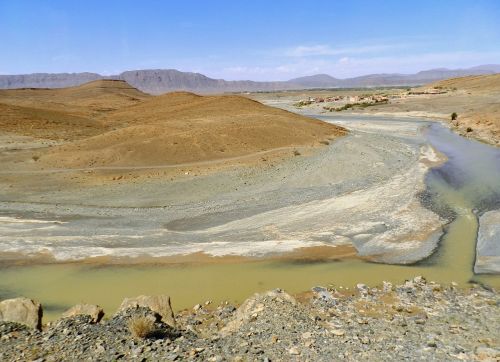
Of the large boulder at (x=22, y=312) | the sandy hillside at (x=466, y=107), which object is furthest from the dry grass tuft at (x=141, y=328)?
the sandy hillside at (x=466, y=107)

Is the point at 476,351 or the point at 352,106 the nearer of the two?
the point at 476,351

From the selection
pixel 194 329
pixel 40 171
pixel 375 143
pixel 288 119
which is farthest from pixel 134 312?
pixel 288 119

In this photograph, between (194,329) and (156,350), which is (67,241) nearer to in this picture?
(194,329)

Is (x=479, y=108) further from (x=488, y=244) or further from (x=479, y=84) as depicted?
(x=488, y=244)

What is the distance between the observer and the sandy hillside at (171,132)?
102ft

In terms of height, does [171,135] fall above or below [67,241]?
above

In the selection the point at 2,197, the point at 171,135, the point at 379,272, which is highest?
the point at 171,135

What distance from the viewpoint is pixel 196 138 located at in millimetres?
34844

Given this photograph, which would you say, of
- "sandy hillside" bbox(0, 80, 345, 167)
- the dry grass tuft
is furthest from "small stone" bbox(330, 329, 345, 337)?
"sandy hillside" bbox(0, 80, 345, 167)

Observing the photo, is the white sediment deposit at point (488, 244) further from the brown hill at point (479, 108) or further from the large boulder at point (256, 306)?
the brown hill at point (479, 108)

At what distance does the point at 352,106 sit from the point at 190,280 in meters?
77.7

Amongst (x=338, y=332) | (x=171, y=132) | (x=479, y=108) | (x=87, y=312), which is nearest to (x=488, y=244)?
(x=338, y=332)

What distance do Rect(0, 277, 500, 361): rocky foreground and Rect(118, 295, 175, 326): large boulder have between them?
25 millimetres

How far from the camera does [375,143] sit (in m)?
39.2
